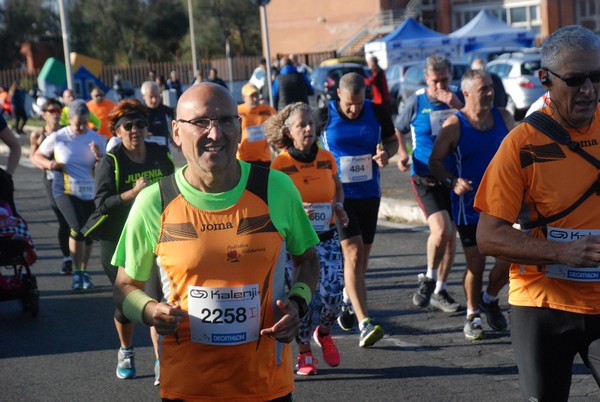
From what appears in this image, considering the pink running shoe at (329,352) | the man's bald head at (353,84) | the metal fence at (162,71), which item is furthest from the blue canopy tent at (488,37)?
the pink running shoe at (329,352)

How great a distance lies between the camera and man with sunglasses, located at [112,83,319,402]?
360 cm

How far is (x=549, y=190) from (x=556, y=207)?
0.24ft

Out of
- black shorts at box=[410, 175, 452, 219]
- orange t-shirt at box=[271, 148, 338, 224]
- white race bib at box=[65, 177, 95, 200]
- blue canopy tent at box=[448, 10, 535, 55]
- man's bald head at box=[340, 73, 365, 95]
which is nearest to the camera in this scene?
orange t-shirt at box=[271, 148, 338, 224]

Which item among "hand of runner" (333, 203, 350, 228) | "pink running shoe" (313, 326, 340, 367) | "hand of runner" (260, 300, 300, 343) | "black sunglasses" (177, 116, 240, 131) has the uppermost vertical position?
"black sunglasses" (177, 116, 240, 131)

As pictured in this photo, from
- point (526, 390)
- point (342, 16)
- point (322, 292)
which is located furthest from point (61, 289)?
point (342, 16)

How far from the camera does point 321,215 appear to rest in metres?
6.91

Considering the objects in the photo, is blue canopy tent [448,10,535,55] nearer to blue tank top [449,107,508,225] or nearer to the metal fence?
the metal fence

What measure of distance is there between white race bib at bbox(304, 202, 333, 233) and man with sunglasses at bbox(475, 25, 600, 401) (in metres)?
2.99

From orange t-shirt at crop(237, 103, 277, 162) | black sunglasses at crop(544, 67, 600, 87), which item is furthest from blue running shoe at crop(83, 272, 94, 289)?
black sunglasses at crop(544, 67, 600, 87)

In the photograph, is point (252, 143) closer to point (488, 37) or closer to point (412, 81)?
point (412, 81)

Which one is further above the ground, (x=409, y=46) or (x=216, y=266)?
(x=409, y=46)

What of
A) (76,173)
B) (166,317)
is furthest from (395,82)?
(166,317)

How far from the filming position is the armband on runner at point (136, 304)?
3.62 m

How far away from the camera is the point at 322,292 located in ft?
22.4
